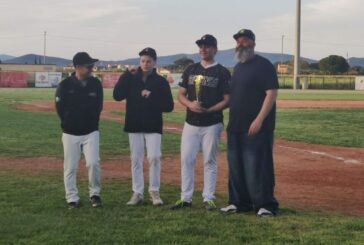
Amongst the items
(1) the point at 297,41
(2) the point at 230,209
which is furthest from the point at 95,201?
(1) the point at 297,41

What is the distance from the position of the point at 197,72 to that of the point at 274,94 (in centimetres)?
101

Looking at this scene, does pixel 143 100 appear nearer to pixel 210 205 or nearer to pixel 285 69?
pixel 210 205

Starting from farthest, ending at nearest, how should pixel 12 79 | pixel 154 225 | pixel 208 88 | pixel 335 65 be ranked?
1. pixel 335 65
2. pixel 12 79
3. pixel 208 88
4. pixel 154 225

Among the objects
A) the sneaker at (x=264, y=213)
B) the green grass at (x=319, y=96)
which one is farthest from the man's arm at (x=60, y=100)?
the green grass at (x=319, y=96)

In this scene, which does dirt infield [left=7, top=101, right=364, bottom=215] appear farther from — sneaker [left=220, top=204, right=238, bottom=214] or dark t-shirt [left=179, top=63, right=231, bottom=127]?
dark t-shirt [left=179, top=63, right=231, bottom=127]

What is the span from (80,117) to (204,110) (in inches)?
59.4

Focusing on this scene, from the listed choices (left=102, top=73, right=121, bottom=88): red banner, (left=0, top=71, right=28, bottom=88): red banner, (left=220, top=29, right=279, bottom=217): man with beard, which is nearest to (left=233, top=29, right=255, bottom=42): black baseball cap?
(left=220, top=29, right=279, bottom=217): man with beard

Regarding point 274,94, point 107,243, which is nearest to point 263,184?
Result: point 274,94

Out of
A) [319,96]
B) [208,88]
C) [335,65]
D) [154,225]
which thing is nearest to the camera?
[154,225]

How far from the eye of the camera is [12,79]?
68.8 metres

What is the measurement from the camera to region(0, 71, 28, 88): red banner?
6825cm

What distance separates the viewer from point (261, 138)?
6.64 meters

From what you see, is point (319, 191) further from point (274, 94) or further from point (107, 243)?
point (107, 243)

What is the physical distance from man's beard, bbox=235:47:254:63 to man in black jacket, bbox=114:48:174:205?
1.12 m
